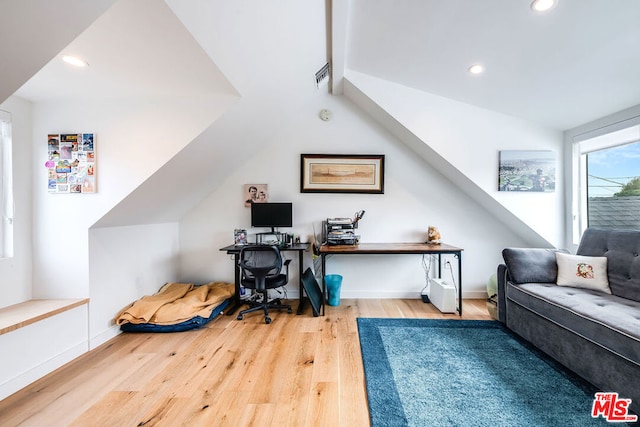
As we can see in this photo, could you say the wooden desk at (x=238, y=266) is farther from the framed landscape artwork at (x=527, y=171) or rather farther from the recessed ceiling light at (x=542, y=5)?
the recessed ceiling light at (x=542, y=5)

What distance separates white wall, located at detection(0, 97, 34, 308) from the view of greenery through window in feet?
17.7

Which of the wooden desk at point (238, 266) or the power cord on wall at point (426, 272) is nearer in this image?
the wooden desk at point (238, 266)

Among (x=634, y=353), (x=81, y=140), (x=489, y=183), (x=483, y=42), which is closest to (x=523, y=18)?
(x=483, y=42)

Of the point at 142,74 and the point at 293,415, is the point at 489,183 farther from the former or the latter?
the point at 142,74

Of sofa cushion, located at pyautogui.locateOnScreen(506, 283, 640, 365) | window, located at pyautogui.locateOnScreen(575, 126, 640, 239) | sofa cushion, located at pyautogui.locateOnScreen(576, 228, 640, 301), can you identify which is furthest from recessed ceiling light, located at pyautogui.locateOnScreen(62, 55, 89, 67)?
window, located at pyautogui.locateOnScreen(575, 126, 640, 239)

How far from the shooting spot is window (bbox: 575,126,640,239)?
224cm

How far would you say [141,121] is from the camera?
2.07 m

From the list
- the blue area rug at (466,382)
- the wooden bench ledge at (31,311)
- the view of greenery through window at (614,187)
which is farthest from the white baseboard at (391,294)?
the wooden bench ledge at (31,311)

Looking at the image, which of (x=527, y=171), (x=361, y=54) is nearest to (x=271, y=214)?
(x=361, y=54)

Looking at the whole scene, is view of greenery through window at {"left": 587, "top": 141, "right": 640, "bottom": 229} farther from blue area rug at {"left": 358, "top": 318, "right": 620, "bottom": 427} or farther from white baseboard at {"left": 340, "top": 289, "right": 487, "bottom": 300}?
blue area rug at {"left": 358, "top": 318, "right": 620, "bottom": 427}

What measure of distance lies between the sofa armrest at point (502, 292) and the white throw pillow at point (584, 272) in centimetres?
38

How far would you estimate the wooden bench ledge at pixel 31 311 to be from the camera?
1.62 meters

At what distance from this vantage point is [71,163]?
82.7 inches

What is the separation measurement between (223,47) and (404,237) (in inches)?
112
